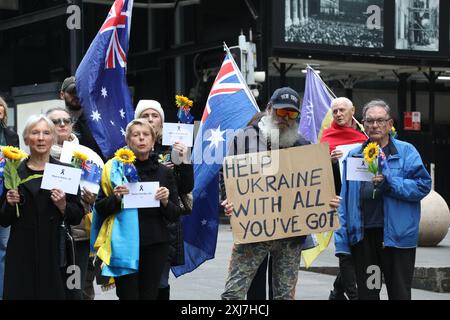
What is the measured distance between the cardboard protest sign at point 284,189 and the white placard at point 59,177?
1198 mm

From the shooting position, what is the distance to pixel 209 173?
339 inches

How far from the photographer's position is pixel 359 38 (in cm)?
2208

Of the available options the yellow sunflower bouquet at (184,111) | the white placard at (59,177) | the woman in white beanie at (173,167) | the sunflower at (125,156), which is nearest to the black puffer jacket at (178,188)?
the woman in white beanie at (173,167)

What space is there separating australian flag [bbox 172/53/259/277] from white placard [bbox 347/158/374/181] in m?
1.38

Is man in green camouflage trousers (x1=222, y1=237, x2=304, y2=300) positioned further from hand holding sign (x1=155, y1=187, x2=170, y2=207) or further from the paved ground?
the paved ground

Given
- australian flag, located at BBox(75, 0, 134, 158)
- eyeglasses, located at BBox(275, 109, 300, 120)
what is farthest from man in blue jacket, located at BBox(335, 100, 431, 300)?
australian flag, located at BBox(75, 0, 134, 158)

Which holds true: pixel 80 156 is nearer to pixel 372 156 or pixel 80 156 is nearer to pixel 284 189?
pixel 284 189

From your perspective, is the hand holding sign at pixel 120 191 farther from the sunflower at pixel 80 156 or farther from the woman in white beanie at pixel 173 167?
the woman in white beanie at pixel 173 167

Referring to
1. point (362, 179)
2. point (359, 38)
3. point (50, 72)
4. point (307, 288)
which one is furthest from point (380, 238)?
point (50, 72)

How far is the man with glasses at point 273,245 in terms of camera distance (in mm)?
7191

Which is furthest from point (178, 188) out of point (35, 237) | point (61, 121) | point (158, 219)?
point (35, 237)

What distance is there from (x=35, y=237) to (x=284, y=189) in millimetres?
1905

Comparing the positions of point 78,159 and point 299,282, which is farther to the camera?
point 299,282
